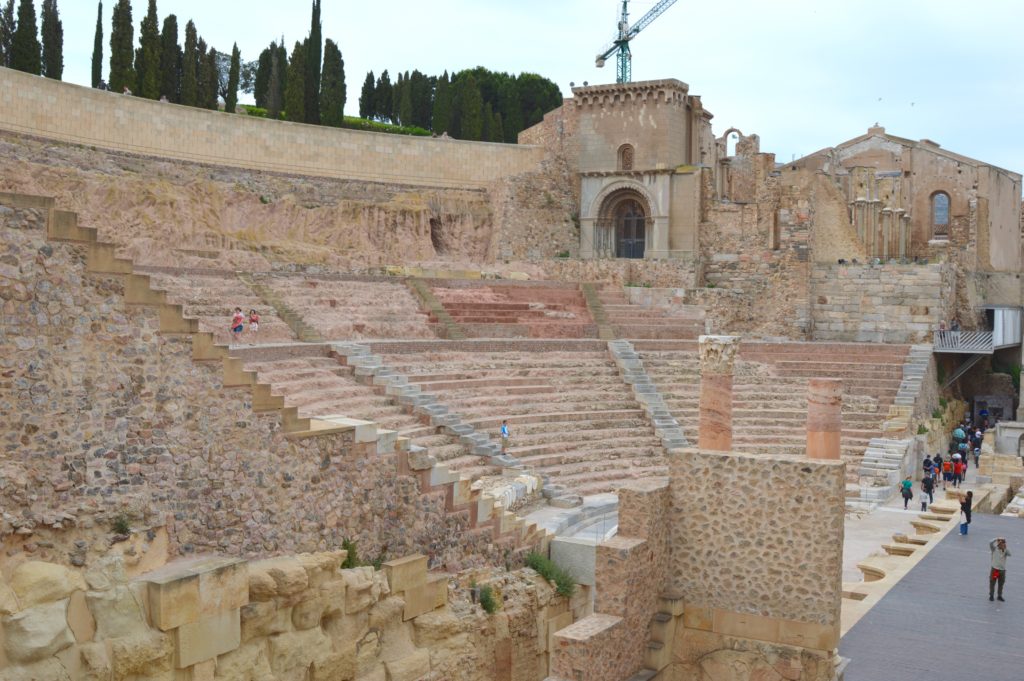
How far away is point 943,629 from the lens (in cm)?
1169

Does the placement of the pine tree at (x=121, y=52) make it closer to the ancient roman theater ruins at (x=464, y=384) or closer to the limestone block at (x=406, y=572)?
the ancient roman theater ruins at (x=464, y=384)

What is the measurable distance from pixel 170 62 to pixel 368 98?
16426 mm

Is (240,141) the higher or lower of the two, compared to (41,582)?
higher

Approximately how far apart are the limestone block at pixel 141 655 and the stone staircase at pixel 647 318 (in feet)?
65.7

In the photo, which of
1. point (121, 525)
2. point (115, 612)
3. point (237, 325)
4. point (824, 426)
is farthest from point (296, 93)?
point (115, 612)

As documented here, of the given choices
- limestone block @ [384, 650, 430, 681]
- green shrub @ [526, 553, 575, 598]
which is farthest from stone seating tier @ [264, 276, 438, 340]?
limestone block @ [384, 650, 430, 681]

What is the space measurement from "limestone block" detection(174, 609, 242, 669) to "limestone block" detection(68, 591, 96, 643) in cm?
65

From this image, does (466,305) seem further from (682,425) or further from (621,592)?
(621,592)

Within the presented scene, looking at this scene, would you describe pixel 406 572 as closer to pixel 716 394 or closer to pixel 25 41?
pixel 716 394

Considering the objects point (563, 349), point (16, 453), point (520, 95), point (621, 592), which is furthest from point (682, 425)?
point (520, 95)

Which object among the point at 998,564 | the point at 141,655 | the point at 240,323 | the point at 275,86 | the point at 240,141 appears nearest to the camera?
the point at 141,655

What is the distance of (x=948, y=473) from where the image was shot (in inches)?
856

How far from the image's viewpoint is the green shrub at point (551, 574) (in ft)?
43.5

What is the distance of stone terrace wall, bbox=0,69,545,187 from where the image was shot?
86.0 feet
